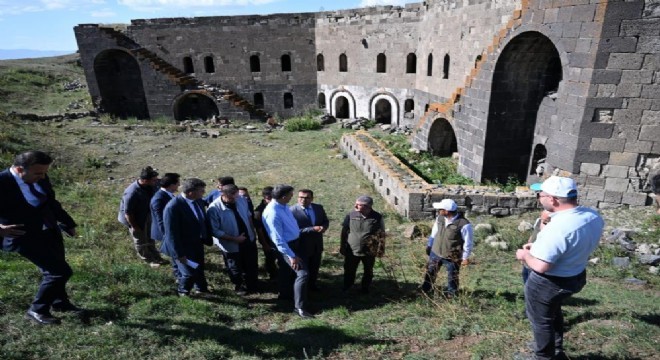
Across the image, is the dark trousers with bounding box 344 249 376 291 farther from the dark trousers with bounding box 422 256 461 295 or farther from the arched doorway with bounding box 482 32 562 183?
the arched doorway with bounding box 482 32 562 183

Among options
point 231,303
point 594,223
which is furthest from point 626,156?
point 231,303

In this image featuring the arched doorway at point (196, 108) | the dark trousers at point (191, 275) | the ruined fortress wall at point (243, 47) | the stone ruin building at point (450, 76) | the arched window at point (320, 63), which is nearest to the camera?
the dark trousers at point (191, 275)

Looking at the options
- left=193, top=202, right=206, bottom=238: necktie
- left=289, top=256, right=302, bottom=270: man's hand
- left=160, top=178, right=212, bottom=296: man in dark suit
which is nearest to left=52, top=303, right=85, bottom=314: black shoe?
left=160, top=178, right=212, bottom=296: man in dark suit

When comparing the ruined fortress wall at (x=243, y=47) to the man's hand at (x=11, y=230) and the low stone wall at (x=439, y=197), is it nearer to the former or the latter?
the low stone wall at (x=439, y=197)

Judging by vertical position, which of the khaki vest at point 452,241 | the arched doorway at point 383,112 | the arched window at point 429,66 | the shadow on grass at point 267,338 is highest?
the arched window at point 429,66

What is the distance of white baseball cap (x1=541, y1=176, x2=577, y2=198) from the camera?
3.09m

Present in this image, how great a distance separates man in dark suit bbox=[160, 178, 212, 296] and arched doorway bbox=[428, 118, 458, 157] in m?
10.6

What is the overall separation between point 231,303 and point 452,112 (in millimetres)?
9563

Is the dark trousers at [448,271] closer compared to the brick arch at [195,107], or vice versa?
the dark trousers at [448,271]

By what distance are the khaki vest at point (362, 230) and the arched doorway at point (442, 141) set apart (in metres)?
9.51

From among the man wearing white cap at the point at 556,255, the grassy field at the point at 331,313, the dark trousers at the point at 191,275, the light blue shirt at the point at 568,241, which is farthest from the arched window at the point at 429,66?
the light blue shirt at the point at 568,241

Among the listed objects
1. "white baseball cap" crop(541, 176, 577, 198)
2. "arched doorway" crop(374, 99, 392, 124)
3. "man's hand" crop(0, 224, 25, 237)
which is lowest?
"arched doorway" crop(374, 99, 392, 124)

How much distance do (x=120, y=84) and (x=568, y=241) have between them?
25271 mm

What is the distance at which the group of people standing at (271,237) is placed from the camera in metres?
3.14
